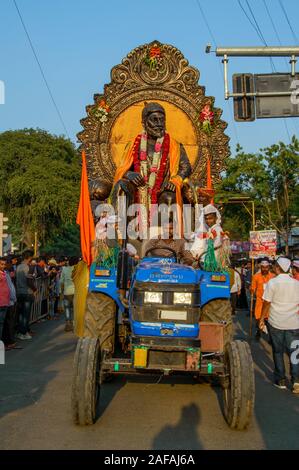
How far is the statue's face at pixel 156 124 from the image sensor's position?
9859 mm

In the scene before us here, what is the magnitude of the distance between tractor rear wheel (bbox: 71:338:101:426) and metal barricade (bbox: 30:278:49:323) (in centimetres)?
1053

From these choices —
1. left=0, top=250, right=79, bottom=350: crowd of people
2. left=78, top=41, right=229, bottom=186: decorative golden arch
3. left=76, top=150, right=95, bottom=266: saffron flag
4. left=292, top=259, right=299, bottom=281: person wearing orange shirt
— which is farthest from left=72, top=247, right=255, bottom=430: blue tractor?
left=292, top=259, right=299, bottom=281: person wearing orange shirt

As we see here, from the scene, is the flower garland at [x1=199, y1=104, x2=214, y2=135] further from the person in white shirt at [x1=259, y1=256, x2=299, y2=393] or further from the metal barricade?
the metal barricade

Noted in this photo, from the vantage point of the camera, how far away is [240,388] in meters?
6.12

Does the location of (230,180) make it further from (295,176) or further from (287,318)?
(287,318)

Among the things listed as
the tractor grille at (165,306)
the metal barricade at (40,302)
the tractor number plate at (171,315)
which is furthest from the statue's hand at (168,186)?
the metal barricade at (40,302)

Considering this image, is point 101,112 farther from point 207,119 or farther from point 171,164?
point 171,164

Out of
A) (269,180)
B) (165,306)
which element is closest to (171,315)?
(165,306)

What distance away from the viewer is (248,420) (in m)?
Result: 6.23

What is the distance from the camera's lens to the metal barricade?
17047 millimetres

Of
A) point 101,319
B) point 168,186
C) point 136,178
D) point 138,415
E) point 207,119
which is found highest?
point 207,119

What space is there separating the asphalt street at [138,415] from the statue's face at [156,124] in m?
3.98

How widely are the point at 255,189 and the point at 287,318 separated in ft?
71.4

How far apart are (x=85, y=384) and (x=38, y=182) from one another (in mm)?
37355
